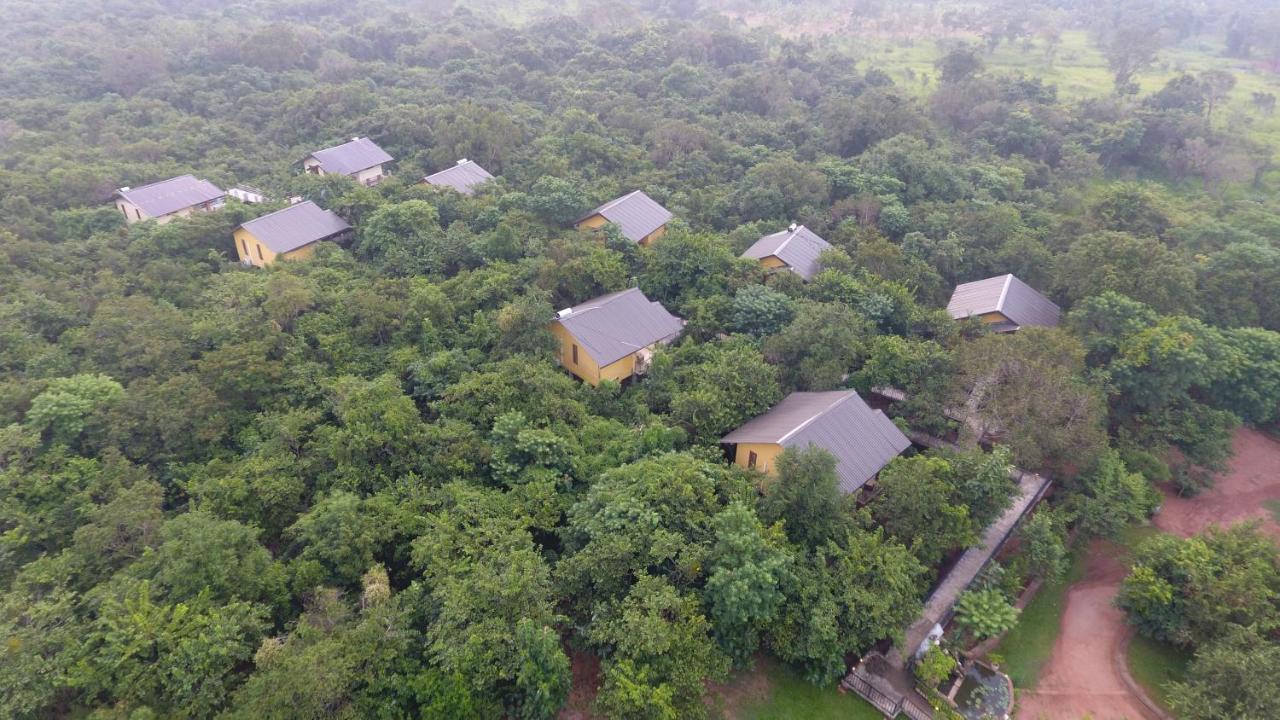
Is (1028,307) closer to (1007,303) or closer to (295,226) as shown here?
(1007,303)

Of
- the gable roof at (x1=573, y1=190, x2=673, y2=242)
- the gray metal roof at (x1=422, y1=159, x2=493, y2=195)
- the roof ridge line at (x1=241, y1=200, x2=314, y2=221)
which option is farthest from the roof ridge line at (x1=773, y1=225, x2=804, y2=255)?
the roof ridge line at (x1=241, y1=200, x2=314, y2=221)

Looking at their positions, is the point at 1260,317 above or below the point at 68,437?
below

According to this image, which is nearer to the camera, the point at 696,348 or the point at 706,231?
the point at 696,348

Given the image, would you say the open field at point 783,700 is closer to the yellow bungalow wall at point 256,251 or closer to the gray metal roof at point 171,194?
the yellow bungalow wall at point 256,251

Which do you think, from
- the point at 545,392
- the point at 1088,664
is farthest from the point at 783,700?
the point at 545,392

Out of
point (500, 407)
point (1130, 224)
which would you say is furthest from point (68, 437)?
point (1130, 224)

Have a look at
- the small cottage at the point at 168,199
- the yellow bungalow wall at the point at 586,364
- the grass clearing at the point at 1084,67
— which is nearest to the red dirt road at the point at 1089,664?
the yellow bungalow wall at the point at 586,364

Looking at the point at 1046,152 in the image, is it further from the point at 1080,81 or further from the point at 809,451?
the point at 809,451
